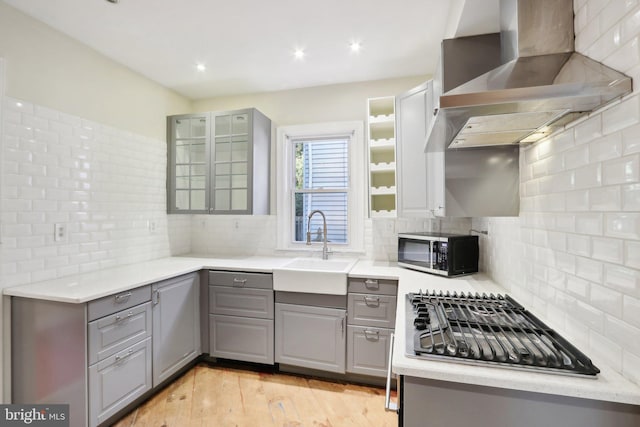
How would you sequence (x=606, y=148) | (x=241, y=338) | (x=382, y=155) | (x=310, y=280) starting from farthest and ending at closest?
1. (x=382, y=155)
2. (x=241, y=338)
3. (x=310, y=280)
4. (x=606, y=148)

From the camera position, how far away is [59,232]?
2.10m

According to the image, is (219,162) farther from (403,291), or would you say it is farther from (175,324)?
(403,291)

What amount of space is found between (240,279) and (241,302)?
0.20m

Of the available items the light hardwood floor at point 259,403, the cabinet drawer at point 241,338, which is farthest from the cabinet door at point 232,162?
the light hardwood floor at point 259,403

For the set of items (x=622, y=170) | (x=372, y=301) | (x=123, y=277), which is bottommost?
(x=372, y=301)

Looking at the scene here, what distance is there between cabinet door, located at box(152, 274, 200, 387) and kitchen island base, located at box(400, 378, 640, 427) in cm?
190

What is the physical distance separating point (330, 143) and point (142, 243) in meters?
2.07

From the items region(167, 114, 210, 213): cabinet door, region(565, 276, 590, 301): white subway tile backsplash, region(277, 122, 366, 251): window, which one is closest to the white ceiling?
region(167, 114, 210, 213): cabinet door

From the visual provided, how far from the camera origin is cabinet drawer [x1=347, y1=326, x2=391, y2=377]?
89.1 inches

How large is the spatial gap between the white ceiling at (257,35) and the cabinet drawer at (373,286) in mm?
A: 1827

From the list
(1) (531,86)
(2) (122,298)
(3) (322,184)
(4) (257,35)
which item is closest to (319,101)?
(3) (322,184)

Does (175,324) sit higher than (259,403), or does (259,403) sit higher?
(175,324)

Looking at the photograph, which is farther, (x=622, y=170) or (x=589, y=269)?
(x=589, y=269)

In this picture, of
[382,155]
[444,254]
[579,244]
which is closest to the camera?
[579,244]
